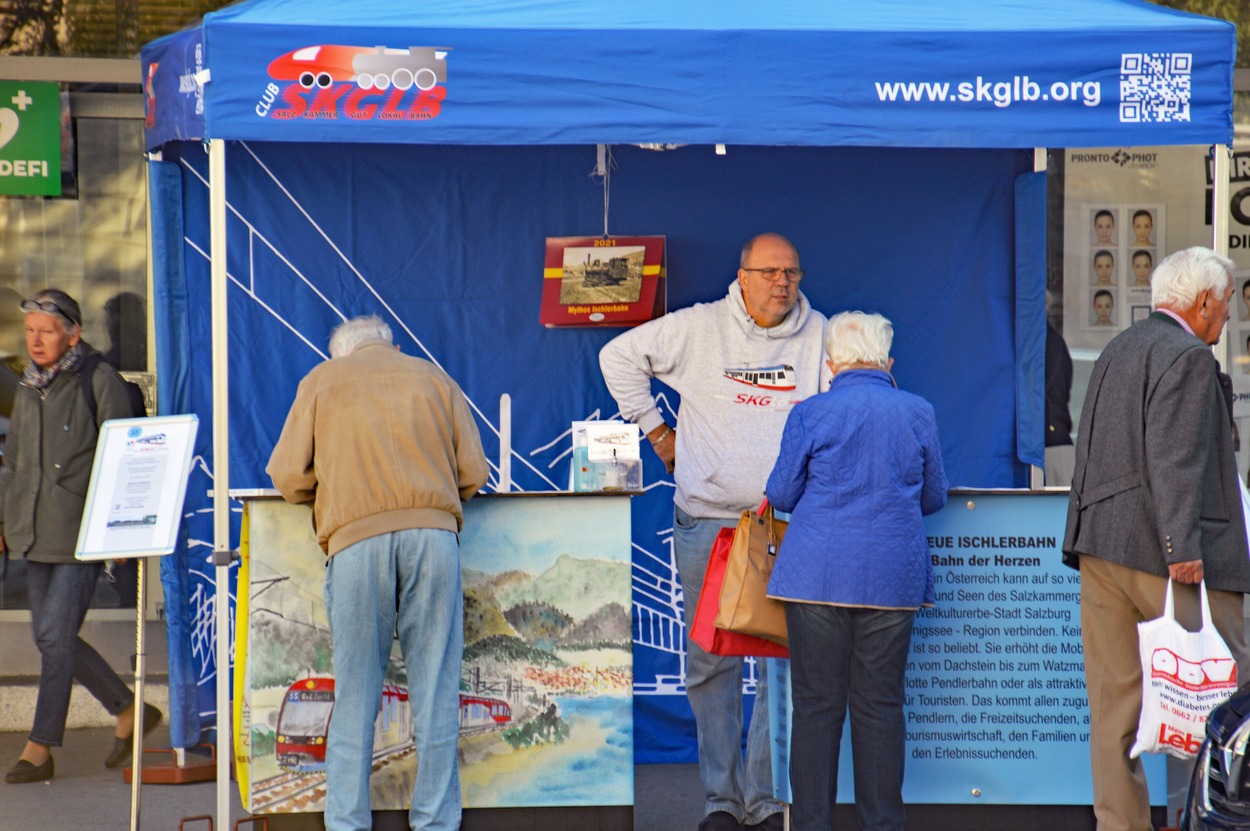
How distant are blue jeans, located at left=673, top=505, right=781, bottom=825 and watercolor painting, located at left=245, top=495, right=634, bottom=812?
35 cm

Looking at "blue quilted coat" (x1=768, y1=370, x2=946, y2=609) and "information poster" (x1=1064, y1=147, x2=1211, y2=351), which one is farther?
"information poster" (x1=1064, y1=147, x2=1211, y2=351)

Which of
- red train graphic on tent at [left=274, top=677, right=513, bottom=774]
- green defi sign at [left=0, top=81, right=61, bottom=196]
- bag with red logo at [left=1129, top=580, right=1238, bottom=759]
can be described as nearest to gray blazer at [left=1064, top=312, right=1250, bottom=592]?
bag with red logo at [left=1129, top=580, right=1238, bottom=759]

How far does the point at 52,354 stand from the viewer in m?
5.50

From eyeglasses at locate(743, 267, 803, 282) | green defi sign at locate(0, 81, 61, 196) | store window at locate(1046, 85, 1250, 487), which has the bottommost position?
eyeglasses at locate(743, 267, 803, 282)

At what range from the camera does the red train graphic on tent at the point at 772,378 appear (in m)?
5.09

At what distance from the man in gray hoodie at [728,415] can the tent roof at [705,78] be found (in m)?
0.83

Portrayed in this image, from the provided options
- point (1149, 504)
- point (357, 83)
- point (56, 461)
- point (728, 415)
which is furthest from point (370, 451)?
point (1149, 504)

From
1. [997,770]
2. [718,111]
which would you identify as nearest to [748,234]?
[718,111]

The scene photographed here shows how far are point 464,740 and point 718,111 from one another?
2.09m

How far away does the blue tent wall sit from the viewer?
5605mm

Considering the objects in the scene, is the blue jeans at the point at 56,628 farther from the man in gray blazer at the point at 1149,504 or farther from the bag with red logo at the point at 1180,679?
the bag with red logo at the point at 1180,679

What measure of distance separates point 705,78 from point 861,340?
0.90 meters

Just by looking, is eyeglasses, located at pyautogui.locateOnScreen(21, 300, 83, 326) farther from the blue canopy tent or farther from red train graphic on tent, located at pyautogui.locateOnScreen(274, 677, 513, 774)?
red train graphic on tent, located at pyautogui.locateOnScreen(274, 677, 513, 774)

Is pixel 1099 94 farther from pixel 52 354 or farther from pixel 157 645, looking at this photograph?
pixel 157 645
